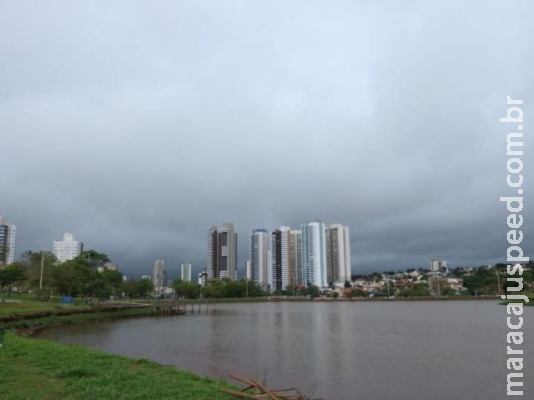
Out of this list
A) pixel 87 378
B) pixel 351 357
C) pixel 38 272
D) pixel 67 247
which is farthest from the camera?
pixel 67 247

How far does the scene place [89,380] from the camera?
12.9 m

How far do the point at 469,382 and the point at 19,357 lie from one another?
17.6m

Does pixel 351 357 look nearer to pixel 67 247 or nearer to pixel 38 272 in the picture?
pixel 38 272

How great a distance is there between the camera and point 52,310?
4997 centimetres

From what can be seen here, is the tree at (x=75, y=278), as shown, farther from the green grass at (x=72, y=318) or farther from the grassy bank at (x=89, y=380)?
the grassy bank at (x=89, y=380)

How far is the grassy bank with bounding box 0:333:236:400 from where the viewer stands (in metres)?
11.4

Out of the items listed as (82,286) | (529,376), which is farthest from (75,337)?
(82,286)

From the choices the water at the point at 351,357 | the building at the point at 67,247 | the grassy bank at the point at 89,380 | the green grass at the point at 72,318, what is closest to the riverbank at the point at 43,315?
the green grass at the point at 72,318

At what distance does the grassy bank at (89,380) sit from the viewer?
11.4 metres

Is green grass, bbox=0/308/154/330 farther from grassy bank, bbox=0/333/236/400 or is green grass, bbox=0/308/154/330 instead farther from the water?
grassy bank, bbox=0/333/236/400

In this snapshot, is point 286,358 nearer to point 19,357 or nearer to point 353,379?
point 353,379

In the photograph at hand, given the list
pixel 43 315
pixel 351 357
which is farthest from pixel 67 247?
pixel 351 357

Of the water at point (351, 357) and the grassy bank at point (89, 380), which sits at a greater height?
the grassy bank at point (89, 380)

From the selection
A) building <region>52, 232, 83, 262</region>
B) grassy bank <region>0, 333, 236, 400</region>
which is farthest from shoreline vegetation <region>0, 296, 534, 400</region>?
building <region>52, 232, 83, 262</region>
